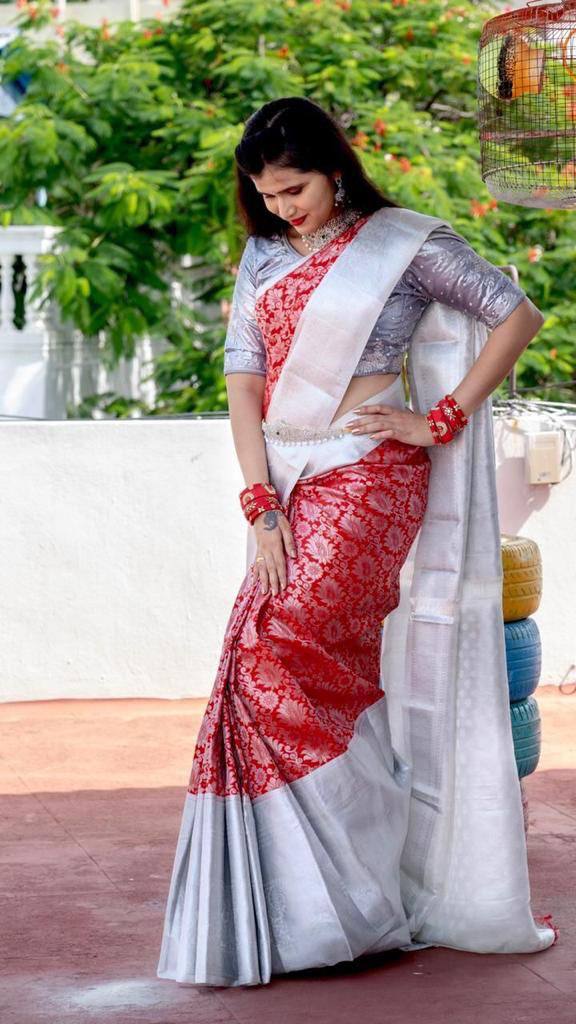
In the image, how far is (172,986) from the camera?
3205 millimetres

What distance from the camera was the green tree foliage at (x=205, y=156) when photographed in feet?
31.0

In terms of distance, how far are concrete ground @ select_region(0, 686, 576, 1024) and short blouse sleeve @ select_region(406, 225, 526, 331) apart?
139cm

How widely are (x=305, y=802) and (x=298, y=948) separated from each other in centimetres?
29

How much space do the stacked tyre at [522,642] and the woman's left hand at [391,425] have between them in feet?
2.10

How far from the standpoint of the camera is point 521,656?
3.86m

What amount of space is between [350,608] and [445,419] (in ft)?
1.48

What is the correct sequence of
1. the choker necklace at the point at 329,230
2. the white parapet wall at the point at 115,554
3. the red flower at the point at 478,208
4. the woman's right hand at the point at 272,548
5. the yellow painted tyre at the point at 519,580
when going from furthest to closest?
the red flower at the point at 478,208
the white parapet wall at the point at 115,554
the yellow painted tyre at the point at 519,580
the choker necklace at the point at 329,230
the woman's right hand at the point at 272,548

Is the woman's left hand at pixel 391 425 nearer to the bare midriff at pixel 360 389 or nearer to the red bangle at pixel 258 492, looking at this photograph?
the bare midriff at pixel 360 389

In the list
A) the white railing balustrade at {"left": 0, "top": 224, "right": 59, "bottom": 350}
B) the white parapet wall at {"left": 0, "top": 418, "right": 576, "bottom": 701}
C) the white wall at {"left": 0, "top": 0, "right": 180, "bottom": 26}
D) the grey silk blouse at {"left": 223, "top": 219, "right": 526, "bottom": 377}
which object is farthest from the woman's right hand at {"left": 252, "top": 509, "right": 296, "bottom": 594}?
the white wall at {"left": 0, "top": 0, "right": 180, "bottom": 26}

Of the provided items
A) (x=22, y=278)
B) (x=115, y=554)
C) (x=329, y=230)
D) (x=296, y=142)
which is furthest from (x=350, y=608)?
(x=22, y=278)

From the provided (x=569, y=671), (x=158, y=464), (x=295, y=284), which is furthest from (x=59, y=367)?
(x=295, y=284)

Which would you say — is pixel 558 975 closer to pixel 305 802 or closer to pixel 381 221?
pixel 305 802

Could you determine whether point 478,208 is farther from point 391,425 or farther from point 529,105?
point 391,425

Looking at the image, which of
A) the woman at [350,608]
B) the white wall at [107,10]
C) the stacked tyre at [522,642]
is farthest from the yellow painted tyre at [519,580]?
the white wall at [107,10]
